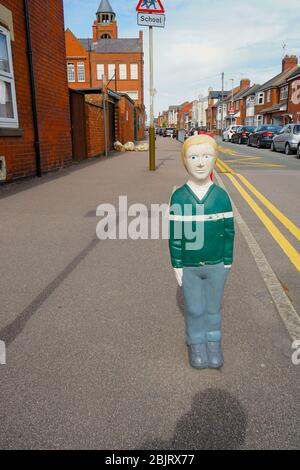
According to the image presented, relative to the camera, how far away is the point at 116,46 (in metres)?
62.5

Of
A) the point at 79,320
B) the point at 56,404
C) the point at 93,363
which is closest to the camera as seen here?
the point at 56,404

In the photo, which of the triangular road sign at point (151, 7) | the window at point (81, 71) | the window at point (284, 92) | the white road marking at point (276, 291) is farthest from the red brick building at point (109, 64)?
the white road marking at point (276, 291)

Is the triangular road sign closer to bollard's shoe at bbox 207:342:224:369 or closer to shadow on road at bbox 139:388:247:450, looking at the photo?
bollard's shoe at bbox 207:342:224:369

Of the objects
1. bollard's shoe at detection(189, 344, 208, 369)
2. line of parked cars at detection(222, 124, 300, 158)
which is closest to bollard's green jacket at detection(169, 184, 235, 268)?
bollard's shoe at detection(189, 344, 208, 369)

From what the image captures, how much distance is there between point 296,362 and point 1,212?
19.9 feet

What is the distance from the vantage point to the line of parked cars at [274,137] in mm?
20641

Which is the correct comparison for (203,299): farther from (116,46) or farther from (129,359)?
(116,46)

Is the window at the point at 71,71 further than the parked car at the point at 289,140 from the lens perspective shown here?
Yes

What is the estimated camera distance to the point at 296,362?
2588 millimetres

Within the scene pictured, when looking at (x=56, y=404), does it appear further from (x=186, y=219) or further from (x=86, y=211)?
(x=86, y=211)

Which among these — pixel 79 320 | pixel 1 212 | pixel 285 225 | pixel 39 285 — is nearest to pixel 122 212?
pixel 1 212

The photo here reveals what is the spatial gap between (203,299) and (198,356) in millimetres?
373

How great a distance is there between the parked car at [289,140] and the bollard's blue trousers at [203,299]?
62.1ft

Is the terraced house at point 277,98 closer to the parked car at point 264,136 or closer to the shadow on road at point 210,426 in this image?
the parked car at point 264,136
